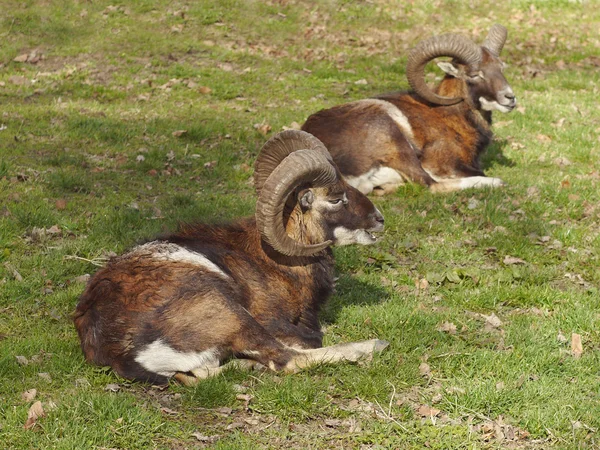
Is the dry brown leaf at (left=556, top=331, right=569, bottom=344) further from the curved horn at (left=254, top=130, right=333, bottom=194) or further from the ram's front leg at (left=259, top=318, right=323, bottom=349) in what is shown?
the curved horn at (left=254, top=130, right=333, bottom=194)

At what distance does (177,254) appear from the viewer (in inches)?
264

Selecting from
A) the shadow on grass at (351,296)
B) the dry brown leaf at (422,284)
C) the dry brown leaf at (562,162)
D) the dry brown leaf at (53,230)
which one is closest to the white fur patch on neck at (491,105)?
the dry brown leaf at (562,162)

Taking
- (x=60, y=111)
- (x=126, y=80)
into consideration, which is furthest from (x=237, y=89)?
(x=60, y=111)

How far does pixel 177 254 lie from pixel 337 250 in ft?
9.03

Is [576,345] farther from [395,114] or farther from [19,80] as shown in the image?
[19,80]

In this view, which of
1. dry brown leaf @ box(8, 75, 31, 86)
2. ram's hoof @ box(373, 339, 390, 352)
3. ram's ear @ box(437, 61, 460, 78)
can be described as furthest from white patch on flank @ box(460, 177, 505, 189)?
dry brown leaf @ box(8, 75, 31, 86)

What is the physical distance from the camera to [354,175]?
1103cm

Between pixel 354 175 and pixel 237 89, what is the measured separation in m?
5.33

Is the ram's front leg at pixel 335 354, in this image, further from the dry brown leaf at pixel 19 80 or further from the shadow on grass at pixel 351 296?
the dry brown leaf at pixel 19 80

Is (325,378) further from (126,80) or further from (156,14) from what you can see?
(156,14)

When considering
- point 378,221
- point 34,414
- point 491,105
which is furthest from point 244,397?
point 491,105

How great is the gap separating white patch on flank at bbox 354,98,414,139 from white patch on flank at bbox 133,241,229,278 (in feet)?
17.8

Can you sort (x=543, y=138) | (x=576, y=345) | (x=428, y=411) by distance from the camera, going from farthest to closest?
(x=543, y=138) < (x=576, y=345) < (x=428, y=411)

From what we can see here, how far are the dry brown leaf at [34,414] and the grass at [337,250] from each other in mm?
49
